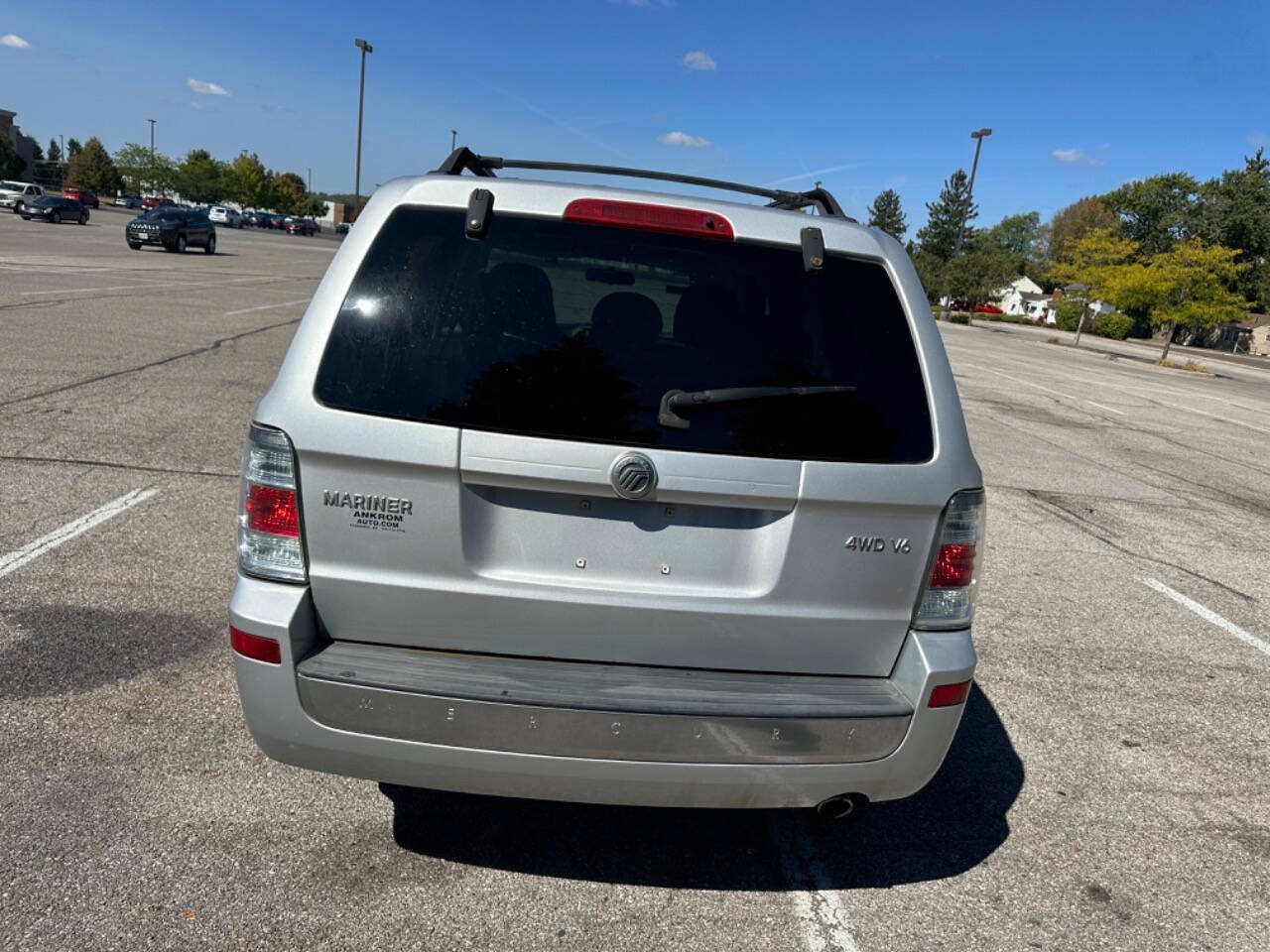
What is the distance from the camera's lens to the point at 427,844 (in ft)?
10.2

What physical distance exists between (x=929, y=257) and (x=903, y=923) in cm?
8589

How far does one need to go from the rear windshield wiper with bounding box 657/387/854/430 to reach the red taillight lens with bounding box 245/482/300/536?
990mm

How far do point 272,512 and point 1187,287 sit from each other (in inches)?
1670

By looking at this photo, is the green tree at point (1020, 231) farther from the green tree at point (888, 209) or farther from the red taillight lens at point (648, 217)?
the red taillight lens at point (648, 217)

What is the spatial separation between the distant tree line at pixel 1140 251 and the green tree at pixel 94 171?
80.6m

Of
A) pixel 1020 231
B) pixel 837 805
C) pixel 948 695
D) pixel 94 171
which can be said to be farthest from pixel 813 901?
pixel 1020 231

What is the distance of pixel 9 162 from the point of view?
91062 mm

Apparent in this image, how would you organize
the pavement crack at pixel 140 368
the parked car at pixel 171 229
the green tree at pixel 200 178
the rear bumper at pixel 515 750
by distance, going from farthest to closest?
the green tree at pixel 200 178
the parked car at pixel 171 229
the pavement crack at pixel 140 368
the rear bumper at pixel 515 750

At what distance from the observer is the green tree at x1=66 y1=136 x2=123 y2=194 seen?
102062 millimetres

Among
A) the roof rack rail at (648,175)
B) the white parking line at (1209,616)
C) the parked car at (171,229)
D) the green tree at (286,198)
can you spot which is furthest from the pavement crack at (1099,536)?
the green tree at (286,198)

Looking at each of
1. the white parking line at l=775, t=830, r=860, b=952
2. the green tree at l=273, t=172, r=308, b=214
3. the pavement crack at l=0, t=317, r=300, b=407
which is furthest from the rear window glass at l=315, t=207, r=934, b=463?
the green tree at l=273, t=172, r=308, b=214

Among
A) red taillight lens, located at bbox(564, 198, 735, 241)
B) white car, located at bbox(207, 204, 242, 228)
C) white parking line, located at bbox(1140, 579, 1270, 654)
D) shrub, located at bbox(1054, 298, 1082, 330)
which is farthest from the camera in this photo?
white car, located at bbox(207, 204, 242, 228)

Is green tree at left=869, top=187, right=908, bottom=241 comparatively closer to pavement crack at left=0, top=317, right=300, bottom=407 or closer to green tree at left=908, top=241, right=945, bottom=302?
green tree at left=908, top=241, right=945, bottom=302

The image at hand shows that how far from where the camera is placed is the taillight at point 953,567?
2748 millimetres
